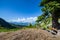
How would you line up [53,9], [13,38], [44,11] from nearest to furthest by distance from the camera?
[13,38]
[53,9]
[44,11]

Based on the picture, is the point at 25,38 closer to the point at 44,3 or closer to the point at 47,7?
the point at 47,7

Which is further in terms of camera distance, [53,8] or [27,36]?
[53,8]

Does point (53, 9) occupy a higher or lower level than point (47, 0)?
lower

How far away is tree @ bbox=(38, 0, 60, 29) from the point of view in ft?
59.0

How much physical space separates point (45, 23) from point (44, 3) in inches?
104

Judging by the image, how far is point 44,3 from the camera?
1978cm

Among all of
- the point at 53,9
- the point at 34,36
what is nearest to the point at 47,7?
the point at 53,9

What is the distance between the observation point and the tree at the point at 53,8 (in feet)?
59.0

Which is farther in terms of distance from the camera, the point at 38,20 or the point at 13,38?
the point at 38,20

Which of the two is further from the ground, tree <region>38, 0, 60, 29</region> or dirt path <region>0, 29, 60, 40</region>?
tree <region>38, 0, 60, 29</region>

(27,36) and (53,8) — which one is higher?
(53,8)

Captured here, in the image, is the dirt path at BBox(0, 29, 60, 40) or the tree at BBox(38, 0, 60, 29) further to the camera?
the tree at BBox(38, 0, 60, 29)

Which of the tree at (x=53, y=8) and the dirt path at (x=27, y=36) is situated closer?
the dirt path at (x=27, y=36)

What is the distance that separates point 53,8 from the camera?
17844 millimetres
